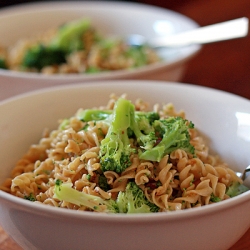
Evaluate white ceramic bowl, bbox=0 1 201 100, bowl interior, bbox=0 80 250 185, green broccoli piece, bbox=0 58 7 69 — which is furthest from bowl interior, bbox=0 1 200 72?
bowl interior, bbox=0 80 250 185

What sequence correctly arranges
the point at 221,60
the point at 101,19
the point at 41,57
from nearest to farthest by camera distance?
the point at 41,57
the point at 221,60
the point at 101,19

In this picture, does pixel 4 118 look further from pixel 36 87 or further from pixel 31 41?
pixel 31 41

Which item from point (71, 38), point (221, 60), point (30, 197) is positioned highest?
point (71, 38)

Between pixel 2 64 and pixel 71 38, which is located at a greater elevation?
pixel 71 38

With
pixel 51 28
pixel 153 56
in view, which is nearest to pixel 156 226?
pixel 153 56

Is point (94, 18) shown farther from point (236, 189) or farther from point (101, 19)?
point (236, 189)

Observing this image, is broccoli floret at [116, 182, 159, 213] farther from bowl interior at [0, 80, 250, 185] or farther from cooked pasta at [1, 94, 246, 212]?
bowl interior at [0, 80, 250, 185]

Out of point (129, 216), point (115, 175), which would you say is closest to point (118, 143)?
point (115, 175)
